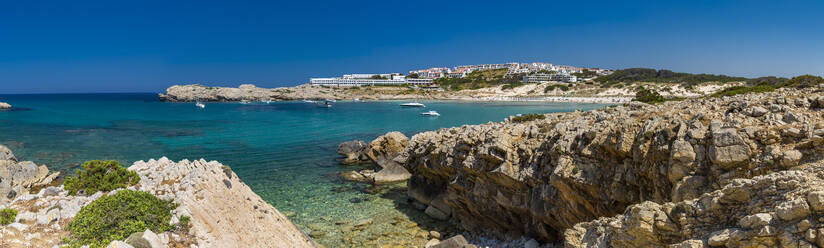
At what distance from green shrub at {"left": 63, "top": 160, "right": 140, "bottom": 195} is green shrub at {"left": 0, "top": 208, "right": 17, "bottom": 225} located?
4.56 ft

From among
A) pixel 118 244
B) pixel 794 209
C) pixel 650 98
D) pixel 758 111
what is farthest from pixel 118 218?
A: pixel 650 98

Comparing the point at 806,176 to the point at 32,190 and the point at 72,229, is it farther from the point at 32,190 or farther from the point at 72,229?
the point at 32,190

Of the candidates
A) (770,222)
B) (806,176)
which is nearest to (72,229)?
(770,222)

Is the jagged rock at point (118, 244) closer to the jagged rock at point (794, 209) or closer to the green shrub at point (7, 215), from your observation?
the green shrub at point (7, 215)

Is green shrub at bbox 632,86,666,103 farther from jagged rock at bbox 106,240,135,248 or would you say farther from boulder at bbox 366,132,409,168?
jagged rock at bbox 106,240,135,248

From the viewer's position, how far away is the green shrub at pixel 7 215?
8188mm

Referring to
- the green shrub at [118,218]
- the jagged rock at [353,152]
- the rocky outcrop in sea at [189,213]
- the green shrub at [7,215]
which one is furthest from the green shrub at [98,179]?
the jagged rock at [353,152]

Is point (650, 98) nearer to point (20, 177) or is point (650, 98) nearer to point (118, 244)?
point (118, 244)

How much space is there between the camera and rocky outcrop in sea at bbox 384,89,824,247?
5.57 meters

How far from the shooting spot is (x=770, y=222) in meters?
5.20

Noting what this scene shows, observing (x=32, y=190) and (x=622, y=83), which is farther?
(x=622, y=83)

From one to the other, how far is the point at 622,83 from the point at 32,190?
136m

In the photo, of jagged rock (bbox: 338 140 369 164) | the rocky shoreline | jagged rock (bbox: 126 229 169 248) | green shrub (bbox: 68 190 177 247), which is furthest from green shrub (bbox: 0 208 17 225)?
the rocky shoreline

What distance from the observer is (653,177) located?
9555mm
